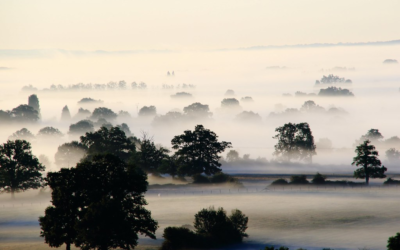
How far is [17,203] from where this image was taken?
332 feet

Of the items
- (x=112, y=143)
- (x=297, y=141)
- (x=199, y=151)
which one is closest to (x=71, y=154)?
(x=112, y=143)

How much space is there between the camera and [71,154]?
15288cm

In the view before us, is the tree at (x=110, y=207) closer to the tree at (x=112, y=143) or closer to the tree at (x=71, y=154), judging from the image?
the tree at (x=112, y=143)

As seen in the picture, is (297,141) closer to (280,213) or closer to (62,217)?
(280,213)

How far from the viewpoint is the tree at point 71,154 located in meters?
149

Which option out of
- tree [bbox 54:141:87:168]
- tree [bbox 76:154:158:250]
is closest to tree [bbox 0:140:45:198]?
tree [bbox 54:141:87:168]

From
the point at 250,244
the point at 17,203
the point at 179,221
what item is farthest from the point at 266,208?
the point at 17,203

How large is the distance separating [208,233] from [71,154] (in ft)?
317

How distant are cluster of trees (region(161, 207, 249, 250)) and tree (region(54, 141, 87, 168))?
3369 inches

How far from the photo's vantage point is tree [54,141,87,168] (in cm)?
14912

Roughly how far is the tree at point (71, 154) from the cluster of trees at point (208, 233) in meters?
85.6

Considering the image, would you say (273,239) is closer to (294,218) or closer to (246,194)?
(294,218)

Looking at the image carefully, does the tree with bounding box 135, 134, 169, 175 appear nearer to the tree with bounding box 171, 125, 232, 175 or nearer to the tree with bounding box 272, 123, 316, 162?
the tree with bounding box 171, 125, 232, 175

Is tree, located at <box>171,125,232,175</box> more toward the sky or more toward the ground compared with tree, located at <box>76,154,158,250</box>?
more toward the sky
